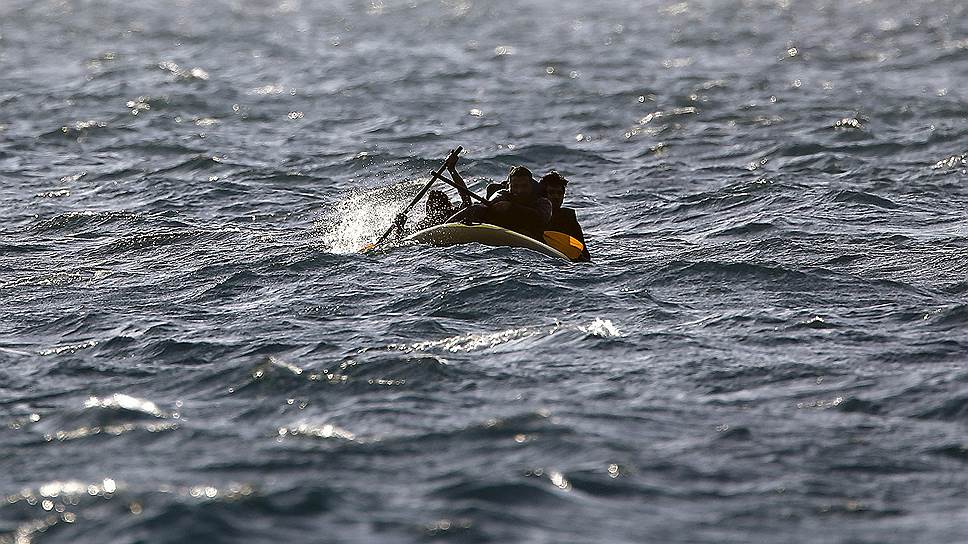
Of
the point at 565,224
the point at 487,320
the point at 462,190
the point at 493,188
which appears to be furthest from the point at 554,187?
the point at 487,320

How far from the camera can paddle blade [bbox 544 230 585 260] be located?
51.0ft

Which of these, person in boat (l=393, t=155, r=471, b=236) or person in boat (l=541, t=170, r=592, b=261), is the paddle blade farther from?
person in boat (l=393, t=155, r=471, b=236)

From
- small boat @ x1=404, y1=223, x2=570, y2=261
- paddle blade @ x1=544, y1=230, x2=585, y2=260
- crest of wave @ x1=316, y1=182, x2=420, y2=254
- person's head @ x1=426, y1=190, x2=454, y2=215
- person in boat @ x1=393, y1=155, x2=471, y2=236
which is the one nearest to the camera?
paddle blade @ x1=544, y1=230, x2=585, y2=260

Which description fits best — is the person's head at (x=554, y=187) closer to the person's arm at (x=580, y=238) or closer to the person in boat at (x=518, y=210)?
the person in boat at (x=518, y=210)

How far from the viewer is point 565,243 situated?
51.5 ft

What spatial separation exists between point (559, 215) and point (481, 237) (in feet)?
3.26

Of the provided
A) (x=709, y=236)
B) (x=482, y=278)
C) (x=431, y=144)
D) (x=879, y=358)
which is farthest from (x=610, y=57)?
(x=879, y=358)

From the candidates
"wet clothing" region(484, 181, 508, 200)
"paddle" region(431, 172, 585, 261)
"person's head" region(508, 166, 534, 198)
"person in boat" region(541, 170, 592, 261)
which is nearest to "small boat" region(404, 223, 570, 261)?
"paddle" region(431, 172, 585, 261)

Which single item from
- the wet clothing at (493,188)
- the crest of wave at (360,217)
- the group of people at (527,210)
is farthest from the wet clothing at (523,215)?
the crest of wave at (360,217)

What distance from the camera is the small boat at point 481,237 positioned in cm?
1568

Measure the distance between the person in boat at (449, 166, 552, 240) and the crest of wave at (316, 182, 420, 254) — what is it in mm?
1368

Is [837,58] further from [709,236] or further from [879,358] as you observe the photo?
[879,358]

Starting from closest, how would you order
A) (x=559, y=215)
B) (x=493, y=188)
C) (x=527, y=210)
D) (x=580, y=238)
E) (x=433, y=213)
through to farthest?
1. (x=580, y=238)
2. (x=527, y=210)
3. (x=559, y=215)
4. (x=493, y=188)
5. (x=433, y=213)

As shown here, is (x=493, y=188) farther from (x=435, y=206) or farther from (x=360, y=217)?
(x=360, y=217)
